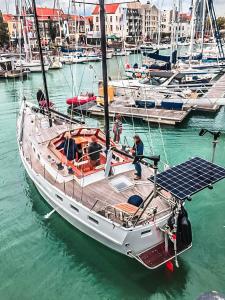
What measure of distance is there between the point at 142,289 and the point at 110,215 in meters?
2.67

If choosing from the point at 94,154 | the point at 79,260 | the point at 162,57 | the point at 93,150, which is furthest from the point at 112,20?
the point at 79,260

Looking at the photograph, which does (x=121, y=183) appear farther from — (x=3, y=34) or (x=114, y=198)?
(x=3, y=34)

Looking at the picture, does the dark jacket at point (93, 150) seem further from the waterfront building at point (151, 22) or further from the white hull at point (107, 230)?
the waterfront building at point (151, 22)

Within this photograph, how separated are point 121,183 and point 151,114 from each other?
14668 mm

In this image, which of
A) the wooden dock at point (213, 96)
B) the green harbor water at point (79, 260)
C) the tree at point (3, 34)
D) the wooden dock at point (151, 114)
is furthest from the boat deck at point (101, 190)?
the tree at point (3, 34)

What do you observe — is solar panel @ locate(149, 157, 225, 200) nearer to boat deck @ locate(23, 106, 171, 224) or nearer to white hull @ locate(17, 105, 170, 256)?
boat deck @ locate(23, 106, 171, 224)

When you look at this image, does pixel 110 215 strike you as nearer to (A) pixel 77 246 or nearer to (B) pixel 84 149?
(A) pixel 77 246

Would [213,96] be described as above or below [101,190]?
above

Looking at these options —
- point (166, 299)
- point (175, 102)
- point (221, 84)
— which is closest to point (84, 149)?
point (166, 299)

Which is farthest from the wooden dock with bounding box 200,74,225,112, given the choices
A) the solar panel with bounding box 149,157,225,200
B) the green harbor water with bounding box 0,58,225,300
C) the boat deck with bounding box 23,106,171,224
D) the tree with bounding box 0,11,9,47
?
the tree with bounding box 0,11,9,47

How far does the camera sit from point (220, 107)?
94.1 ft

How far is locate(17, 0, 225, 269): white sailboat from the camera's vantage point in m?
9.16

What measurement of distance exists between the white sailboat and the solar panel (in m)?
0.06

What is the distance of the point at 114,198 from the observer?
10641 mm
